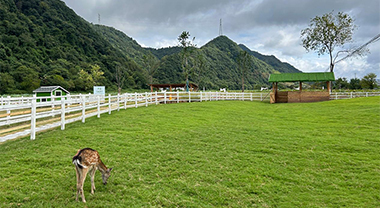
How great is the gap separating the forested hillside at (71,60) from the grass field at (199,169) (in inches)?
1823

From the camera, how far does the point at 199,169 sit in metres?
→ 4.64

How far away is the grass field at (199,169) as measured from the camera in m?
3.56

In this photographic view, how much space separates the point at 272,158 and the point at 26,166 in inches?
213

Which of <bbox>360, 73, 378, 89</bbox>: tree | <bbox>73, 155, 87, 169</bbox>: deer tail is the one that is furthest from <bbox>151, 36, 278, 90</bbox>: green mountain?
<bbox>73, 155, 87, 169</bbox>: deer tail

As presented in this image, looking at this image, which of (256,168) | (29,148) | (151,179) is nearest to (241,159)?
(256,168)

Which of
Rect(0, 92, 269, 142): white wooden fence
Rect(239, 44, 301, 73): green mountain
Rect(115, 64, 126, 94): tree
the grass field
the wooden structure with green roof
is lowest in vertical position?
the grass field

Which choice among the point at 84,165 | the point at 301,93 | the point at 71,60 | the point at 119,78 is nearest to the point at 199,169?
the point at 84,165

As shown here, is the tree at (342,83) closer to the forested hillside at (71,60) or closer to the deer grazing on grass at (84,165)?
the forested hillside at (71,60)

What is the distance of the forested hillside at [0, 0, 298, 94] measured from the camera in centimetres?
5212

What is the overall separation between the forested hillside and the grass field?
1823 inches

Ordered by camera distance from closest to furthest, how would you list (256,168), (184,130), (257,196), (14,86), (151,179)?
(257,196) < (151,179) < (256,168) < (184,130) < (14,86)

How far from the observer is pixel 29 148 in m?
5.36

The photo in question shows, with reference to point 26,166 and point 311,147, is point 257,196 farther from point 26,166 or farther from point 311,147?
point 26,166

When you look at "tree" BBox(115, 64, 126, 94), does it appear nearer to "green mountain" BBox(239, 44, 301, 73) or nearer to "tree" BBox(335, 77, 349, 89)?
"tree" BBox(335, 77, 349, 89)
